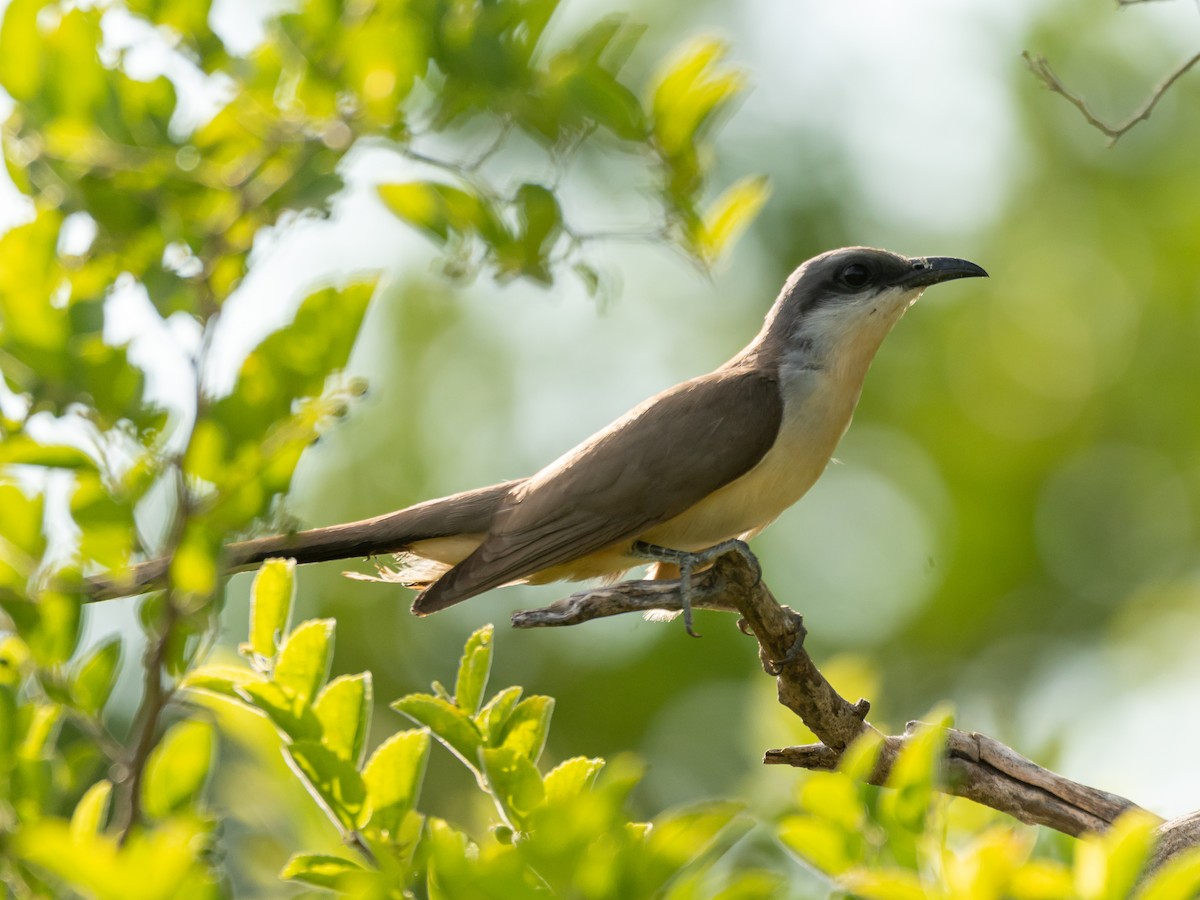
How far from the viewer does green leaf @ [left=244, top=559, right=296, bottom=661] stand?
7.84ft

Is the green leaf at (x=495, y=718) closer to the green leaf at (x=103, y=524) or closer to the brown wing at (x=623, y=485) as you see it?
the green leaf at (x=103, y=524)

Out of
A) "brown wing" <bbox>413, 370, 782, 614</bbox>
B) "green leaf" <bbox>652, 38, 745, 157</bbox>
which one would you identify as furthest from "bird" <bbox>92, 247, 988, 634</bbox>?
"green leaf" <bbox>652, 38, 745, 157</bbox>

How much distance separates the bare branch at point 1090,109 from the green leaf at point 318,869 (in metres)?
3.33

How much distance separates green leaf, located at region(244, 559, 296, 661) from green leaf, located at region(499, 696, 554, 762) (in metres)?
0.45

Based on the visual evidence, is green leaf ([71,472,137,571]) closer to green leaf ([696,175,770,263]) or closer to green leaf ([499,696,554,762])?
green leaf ([499,696,554,762])

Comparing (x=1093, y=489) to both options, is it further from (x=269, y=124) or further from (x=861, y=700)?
(x=269, y=124)

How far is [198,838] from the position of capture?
1.88 metres

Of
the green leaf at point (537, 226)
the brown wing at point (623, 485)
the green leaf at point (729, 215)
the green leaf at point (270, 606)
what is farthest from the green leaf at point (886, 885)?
the brown wing at point (623, 485)

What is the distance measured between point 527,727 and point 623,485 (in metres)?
2.63

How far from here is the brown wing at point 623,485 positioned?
16.2ft

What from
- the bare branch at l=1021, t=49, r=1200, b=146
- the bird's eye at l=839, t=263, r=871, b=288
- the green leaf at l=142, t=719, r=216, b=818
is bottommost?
the green leaf at l=142, t=719, r=216, b=818

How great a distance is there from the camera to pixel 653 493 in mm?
5055

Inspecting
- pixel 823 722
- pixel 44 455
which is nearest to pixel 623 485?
pixel 823 722

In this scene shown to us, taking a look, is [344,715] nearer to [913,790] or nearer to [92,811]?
[92,811]
